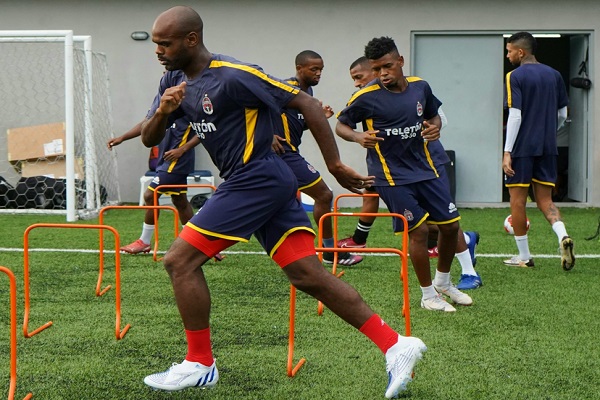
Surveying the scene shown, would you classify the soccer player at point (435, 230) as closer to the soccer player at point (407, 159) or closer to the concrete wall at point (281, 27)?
the soccer player at point (407, 159)

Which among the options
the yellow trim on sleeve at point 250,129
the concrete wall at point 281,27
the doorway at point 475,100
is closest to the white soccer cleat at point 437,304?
the yellow trim on sleeve at point 250,129

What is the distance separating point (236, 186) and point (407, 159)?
2.45 m

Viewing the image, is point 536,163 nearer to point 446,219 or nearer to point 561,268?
point 561,268

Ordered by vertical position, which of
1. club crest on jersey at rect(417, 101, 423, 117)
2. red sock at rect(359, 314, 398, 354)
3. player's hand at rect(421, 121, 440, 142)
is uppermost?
club crest on jersey at rect(417, 101, 423, 117)

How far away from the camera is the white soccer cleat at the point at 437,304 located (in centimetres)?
687

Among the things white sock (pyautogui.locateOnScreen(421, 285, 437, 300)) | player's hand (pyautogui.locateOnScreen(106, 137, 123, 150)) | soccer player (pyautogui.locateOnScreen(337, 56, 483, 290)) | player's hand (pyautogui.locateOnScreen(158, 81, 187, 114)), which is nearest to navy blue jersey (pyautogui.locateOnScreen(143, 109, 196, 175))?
player's hand (pyautogui.locateOnScreen(106, 137, 123, 150))

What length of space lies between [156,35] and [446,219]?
9.90 ft

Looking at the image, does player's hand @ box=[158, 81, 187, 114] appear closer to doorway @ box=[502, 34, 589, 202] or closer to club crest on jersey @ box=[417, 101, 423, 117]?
club crest on jersey @ box=[417, 101, 423, 117]

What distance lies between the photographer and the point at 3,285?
25.8 ft

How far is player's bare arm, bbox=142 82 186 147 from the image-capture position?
14.6ft

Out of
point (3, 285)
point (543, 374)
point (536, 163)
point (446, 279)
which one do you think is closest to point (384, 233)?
point (536, 163)

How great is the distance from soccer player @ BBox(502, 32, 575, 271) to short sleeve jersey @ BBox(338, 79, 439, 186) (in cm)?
230

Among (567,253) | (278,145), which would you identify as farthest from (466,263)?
(278,145)

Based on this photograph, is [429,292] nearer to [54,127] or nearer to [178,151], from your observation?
[178,151]
